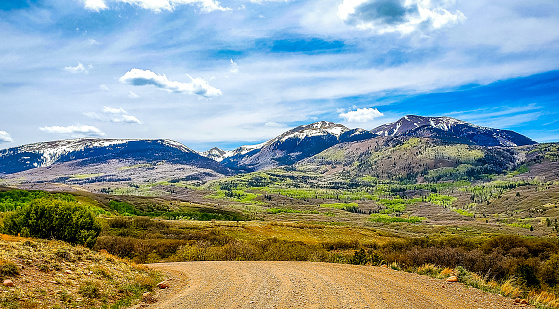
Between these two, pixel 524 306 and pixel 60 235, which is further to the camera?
pixel 60 235

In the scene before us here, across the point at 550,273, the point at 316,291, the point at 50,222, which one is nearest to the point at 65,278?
the point at 316,291

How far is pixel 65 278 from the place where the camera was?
46.3 feet

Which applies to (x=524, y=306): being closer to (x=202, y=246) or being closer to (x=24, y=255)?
(x=24, y=255)

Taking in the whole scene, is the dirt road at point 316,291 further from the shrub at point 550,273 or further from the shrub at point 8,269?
the shrub at point 550,273

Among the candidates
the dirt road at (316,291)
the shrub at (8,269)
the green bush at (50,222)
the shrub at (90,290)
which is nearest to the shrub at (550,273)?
the dirt road at (316,291)

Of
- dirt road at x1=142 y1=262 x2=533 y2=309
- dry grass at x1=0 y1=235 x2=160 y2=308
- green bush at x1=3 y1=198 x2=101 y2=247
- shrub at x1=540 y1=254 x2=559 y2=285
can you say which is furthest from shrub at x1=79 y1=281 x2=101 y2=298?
shrub at x1=540 y1=254 x2=559 y2=285

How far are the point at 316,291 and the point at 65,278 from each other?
1134 centimetres

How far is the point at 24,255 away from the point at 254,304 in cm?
1119

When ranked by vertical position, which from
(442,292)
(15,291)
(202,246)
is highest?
(15,291)

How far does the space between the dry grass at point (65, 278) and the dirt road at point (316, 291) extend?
1.73 metres

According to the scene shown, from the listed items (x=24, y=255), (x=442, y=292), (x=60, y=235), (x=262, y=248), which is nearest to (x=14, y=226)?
(x=60, y=235)

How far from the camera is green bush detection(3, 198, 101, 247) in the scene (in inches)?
Answer: 906

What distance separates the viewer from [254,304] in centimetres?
1297

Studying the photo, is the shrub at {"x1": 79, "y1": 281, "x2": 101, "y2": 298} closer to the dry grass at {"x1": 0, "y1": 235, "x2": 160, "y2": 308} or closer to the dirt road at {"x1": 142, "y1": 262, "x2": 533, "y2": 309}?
the dry grass at {"x1": 0, "y1": 235, "x2": 160, "y2": 308}
